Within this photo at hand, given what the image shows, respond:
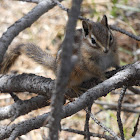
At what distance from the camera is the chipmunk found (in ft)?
5.11

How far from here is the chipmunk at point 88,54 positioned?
1.56 m

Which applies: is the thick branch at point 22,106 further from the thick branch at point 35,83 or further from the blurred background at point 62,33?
the blurred background at point 62,33

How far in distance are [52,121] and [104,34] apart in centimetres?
95

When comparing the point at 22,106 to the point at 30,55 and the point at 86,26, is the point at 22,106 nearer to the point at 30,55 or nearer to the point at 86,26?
the point at 30,55

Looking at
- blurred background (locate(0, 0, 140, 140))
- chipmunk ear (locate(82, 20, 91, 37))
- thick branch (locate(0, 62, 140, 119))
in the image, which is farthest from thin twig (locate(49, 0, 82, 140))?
blurred background (locate(0, 0, 140, 140))

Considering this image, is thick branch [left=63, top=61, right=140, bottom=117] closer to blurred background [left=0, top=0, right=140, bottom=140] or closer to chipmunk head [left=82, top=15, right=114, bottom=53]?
chipmunk head [left=82, top=15, right=114, bottom=53]

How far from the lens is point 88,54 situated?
5.47ft

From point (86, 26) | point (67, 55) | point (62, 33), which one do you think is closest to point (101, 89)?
point (67, 55)

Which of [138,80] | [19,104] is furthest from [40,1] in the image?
[138,80]

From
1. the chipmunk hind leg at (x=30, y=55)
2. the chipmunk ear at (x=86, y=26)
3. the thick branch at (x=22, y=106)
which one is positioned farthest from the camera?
the chipmunk hind leg at (x=30, y=55)

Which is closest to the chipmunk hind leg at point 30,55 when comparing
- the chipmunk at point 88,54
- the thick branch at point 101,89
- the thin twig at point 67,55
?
the chipmunk at point 88,54

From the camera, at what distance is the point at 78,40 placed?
170 centimetres

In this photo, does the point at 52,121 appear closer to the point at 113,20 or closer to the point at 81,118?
the point at 81,118

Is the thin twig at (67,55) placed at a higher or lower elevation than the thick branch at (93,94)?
higher
